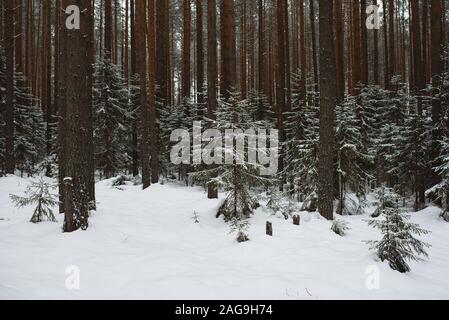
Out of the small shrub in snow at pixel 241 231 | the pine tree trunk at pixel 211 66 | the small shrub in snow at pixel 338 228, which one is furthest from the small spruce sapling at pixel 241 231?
the pine tree trunk at pixel 211 66

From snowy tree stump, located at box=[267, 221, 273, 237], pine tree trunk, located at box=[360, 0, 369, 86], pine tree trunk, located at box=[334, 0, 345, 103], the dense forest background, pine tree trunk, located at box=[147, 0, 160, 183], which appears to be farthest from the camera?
pine tree trunk, located at box=[360, 0, 369, 86]

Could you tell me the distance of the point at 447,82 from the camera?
11.6 metres

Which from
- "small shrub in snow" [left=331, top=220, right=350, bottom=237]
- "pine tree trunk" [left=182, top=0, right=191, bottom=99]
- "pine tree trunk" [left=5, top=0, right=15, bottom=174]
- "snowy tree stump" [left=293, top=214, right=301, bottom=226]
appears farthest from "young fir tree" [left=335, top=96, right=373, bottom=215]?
"pine tree trunk" [left=5, top=0, right=15, bottom=174]

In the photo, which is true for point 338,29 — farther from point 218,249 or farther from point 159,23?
A: point 218,249

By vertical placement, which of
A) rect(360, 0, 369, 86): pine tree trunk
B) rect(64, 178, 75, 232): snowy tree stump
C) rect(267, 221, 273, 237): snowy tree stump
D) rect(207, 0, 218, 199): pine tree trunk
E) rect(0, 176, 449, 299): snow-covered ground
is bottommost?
rect(0, 176, 449, 299): snow-covered ground

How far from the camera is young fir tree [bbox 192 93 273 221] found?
8.02 m

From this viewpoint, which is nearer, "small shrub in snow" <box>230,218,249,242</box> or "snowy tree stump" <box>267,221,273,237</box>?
"small shrub in snow" <box>230,218,249,242</box>

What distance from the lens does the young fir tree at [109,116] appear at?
16.1 meters

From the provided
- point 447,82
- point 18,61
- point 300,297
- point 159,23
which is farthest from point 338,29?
point 18,61

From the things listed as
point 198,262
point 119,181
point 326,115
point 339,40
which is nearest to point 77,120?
point 198,262

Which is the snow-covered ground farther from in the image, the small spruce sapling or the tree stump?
the tree stump

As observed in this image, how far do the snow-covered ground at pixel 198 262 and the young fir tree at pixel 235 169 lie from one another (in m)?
0.47

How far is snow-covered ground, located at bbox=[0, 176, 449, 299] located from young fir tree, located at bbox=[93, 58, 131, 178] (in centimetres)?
825
